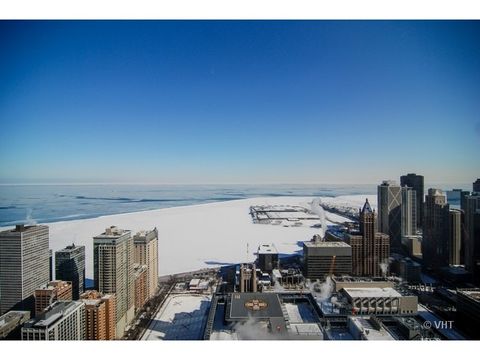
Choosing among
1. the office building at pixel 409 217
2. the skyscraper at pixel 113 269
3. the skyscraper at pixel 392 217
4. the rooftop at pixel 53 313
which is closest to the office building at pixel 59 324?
the rooftop at pixel 53 313

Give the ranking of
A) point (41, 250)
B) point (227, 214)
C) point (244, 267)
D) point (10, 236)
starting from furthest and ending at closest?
point (227, 214) → point (244, 267) → point (41, 250) → point (10, 236)

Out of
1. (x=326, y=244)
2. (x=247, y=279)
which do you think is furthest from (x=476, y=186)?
(x=247, y=279)

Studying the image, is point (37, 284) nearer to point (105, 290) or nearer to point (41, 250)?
point (41, 250)

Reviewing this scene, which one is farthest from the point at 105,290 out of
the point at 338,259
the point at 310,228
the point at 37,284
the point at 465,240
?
the point at 465,240

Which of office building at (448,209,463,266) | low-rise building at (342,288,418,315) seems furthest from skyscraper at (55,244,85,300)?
office building at (448,209,463,266)

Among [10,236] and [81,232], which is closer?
[10,236]
